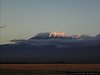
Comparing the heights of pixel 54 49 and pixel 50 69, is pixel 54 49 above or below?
above

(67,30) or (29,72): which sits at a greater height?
(67,30)

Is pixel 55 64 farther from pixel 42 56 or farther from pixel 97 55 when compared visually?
pixel 97 55

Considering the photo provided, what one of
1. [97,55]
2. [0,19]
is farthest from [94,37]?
[0,19]

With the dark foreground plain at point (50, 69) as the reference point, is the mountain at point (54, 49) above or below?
above

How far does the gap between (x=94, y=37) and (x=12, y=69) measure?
42.1 inches

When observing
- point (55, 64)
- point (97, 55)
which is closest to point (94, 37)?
point (97, 55)

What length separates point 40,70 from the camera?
4.01 meters

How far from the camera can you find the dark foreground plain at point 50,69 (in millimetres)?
3916

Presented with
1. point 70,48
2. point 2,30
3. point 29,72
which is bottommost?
point 29,72

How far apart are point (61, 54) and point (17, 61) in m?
0.54

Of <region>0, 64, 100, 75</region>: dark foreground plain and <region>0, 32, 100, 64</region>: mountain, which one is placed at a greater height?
<region>0, 32, 100, 64</region>: mountain

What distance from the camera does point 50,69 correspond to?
3.97 meters

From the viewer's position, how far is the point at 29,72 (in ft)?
13.2

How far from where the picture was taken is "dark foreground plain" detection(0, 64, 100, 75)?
3.92m
